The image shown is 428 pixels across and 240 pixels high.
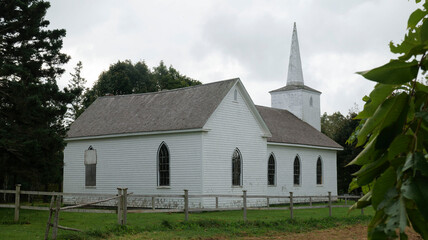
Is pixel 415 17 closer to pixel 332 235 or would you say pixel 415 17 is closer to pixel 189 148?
pixel 332 235

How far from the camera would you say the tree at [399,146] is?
952 mm

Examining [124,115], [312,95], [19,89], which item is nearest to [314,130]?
[312,95]

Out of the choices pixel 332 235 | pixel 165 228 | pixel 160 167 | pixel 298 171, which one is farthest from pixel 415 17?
pixel 298 171

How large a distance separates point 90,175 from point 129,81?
2786 cm

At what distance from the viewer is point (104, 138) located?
105 ft

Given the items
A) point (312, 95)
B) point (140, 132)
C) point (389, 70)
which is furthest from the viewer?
point (312, 95)

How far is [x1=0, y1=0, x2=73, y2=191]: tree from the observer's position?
2202cm

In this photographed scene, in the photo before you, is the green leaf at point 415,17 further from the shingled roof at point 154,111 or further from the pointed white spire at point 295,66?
the pointed white spire at point 295,66

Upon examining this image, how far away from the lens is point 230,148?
2959cm

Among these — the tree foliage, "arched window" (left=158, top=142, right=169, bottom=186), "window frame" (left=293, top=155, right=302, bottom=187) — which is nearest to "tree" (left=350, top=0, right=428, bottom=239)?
"arched window" (left=158, top=142, right=169, bottom=186)

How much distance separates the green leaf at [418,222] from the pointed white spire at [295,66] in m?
44.4

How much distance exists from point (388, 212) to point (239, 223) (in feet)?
62.3

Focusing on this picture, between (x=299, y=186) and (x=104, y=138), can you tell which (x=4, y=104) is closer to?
(x=104, y=138)

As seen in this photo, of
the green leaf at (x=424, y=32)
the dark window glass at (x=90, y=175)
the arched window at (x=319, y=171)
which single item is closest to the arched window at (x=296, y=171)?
the arched window at (x=319, y=171)
